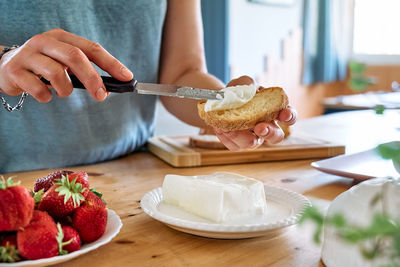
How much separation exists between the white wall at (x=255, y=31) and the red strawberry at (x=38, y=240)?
3.31 meters

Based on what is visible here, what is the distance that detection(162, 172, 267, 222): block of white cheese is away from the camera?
733 mm

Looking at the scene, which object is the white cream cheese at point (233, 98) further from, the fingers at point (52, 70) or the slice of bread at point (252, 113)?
the fingers at point (52, 70)

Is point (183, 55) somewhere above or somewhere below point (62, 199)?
above

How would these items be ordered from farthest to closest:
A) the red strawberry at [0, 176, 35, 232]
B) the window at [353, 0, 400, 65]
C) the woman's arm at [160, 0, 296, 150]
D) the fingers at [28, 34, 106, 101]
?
the window at [353, 0, 400, 65], the woman's arm at [160, 0, 296, 150], the fingers at [28, 34, 106, 101], the red strawberry at [0, 176, 35, 232]

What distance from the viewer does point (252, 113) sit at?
99cm

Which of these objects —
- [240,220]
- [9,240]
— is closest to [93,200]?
[9,240]

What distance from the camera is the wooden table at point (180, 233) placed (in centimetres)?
66

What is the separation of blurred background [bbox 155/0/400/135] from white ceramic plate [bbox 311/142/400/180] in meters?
2.33

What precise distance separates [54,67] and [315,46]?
457cm

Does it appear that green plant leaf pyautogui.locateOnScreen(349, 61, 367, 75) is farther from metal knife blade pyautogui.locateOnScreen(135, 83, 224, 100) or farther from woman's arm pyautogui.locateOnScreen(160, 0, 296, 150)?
woman's arm pyautogui.locateOnScreen(160, 0, 296, 150)

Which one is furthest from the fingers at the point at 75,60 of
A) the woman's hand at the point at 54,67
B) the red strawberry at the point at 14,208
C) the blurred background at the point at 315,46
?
the blurred background at the point at 315,46

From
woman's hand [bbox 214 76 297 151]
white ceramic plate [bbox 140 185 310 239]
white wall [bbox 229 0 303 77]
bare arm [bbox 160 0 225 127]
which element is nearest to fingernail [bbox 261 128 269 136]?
woman's hand [bbox 214 76 297 151]

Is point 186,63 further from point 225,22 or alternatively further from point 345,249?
point 225,22

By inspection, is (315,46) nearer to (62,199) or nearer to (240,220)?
(240,220)
